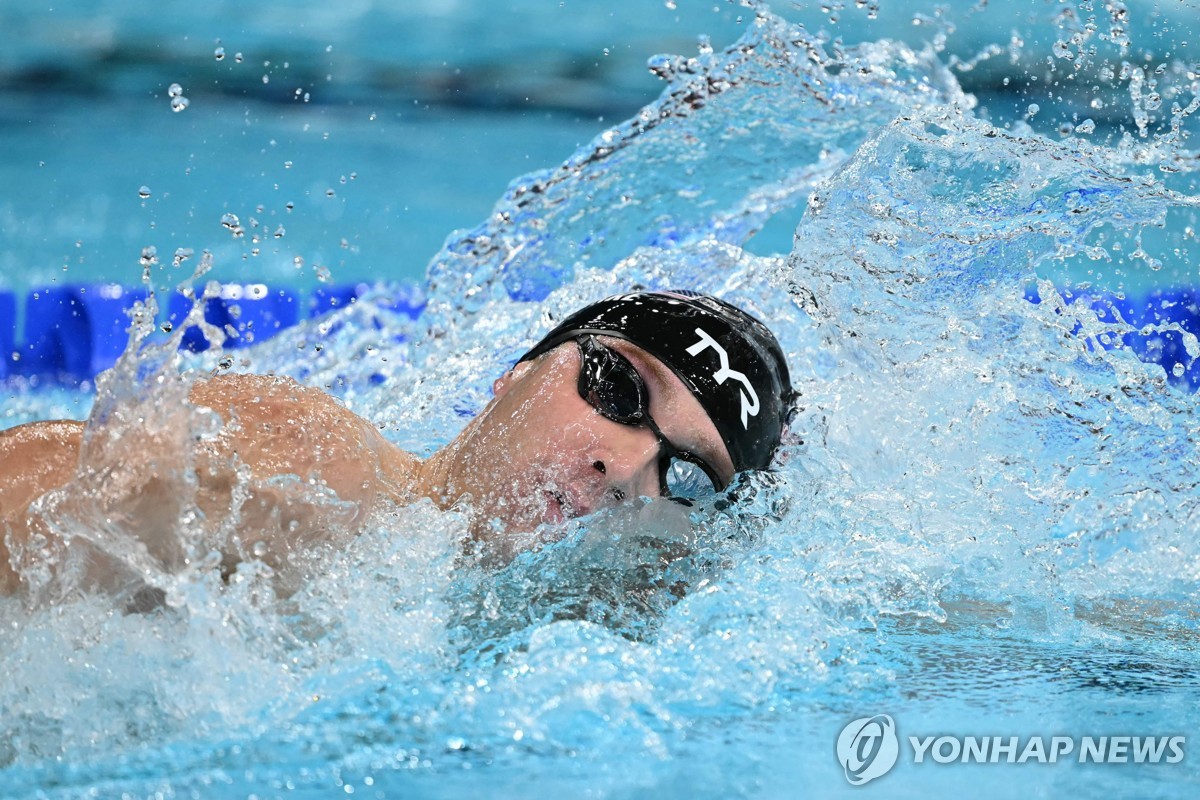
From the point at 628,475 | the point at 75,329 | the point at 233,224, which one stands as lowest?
the point at 75,329

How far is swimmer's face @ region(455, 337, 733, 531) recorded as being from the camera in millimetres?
1593

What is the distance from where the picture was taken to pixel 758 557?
1.69 meters

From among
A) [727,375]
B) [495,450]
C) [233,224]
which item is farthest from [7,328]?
[727,375]

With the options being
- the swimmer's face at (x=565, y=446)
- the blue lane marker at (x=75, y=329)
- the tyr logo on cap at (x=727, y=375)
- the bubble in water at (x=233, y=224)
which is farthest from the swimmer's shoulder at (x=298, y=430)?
the blue lane marker at (x=75, y=329)

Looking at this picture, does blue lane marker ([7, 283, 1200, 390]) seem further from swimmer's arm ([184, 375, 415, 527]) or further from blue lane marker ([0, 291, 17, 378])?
swimmer's arm ([184, 375, 415, 527])

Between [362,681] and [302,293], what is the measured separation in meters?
3.33

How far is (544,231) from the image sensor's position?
3080 mm

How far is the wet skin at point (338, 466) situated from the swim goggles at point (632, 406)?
0.01m

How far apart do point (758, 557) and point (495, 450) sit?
0.42 metres

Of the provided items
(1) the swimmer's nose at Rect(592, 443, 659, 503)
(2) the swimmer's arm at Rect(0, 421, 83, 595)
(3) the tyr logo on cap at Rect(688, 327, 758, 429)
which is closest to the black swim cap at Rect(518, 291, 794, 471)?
(3) the tyr logo on cap at Rect(688, 327, 758, 429)

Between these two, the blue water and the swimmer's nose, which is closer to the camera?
the blue water

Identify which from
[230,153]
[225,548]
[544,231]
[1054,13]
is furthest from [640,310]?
[1054,13]

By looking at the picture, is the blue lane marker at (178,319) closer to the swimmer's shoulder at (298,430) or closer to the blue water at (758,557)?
the blue water at (758,557)

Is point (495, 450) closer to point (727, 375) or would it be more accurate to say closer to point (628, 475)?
point (628, 475)
